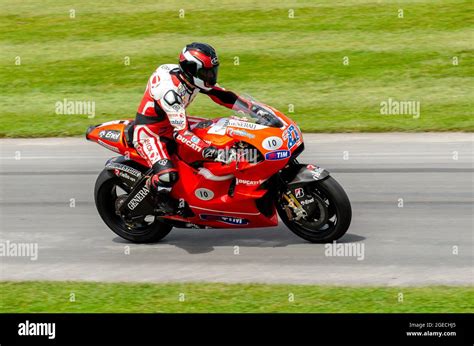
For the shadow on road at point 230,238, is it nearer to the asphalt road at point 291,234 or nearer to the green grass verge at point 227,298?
the asphalt road at point 291,234

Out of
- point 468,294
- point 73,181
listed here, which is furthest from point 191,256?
point 73,181

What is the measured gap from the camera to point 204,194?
10836mm

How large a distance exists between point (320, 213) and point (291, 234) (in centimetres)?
88

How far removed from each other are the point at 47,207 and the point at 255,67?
29.2 ft

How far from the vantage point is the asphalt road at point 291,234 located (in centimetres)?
1020

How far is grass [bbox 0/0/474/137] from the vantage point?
1816cm

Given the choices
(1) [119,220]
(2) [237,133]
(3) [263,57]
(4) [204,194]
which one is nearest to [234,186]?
(4) [204,194]

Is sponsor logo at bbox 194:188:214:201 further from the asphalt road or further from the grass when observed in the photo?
the grass

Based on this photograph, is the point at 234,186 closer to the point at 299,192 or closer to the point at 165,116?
the point at 299,192
